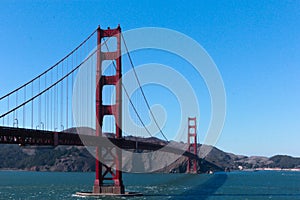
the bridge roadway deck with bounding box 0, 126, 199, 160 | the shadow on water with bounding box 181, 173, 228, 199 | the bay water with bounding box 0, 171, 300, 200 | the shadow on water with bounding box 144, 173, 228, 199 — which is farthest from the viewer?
the shadow on water with bounding box 181, 173, 228, 199

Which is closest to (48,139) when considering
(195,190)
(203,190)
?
(195,190)

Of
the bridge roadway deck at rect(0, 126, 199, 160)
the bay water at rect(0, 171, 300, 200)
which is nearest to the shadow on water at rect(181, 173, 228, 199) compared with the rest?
the bay water at rect(0, 171, 300, 200)

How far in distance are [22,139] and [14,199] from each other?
2264cm

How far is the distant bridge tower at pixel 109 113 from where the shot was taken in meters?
54.9

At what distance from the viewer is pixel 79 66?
62.6 metres

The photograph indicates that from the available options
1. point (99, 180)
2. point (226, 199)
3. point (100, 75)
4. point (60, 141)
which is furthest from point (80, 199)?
point (226, 199)

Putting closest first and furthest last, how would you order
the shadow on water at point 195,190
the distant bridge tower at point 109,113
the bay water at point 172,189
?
the distant bridge tower at point 109,113 → the shadow on water at point 195,190 → the bay water at point 172,189

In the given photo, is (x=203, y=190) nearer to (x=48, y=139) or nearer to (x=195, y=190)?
(x=195, y=190)

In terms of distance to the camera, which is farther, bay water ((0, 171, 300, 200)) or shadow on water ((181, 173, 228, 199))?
shadow on water ((181, 173, 228, 199))

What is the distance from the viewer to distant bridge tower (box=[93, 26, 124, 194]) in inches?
2162

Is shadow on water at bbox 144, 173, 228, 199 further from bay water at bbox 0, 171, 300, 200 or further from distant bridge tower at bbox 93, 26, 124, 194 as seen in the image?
distant bridge tower at bbox 93, 26, 124, 194

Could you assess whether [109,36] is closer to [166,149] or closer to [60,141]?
[60,141]

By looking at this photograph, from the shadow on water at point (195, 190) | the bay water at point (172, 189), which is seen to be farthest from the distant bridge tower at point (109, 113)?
the shadow on water at point (195, 190)

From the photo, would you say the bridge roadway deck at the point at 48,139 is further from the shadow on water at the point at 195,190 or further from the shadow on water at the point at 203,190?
the shadow on water at the point at 203,190
